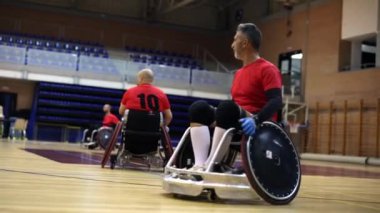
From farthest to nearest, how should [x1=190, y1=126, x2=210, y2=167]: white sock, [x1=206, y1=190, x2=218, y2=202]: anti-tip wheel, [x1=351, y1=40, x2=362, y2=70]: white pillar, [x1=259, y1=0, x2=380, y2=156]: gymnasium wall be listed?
[x1=351, y1=40, x2=362, y2=70]: white pillar
[x1=259, y1=0, x2=380, y2=156]: gymnasium wall
[x1=190, y1=126, x2=210, y2=167]: white sock
[x1=206, y1=190, x2=218, y2=202]: anti-tip wheel

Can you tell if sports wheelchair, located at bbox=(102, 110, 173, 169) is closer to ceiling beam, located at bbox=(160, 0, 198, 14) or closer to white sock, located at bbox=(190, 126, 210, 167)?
white sock, located at bbox=(190, 126, 210, 167)

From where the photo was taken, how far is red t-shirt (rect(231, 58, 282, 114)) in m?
3.36

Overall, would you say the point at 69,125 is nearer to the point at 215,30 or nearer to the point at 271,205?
the point at 215,30

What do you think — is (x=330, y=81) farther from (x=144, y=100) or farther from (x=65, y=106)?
(x=144, y=100)

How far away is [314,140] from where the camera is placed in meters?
18.4

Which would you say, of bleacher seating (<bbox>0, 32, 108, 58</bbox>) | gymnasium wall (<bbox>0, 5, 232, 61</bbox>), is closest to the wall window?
gymnasium wall (<bbox>0, 5, 232, 61</bbox>)

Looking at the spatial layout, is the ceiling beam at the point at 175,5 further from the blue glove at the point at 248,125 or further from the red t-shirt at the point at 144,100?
the blue glove at the point at 248,125

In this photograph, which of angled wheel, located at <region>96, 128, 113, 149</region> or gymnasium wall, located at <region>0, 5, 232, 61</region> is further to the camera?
gymnasium wall, located at <region>0, 5, 232, 61</region>

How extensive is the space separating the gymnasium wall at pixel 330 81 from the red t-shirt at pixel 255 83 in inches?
529

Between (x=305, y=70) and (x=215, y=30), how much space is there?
759cm

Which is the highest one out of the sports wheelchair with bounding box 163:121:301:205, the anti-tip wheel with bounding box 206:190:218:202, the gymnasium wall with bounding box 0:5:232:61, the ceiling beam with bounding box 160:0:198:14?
the ceiling beam with bounding box 160:0:198:14

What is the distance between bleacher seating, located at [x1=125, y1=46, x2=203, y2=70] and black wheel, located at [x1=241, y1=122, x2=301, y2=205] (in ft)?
60.2

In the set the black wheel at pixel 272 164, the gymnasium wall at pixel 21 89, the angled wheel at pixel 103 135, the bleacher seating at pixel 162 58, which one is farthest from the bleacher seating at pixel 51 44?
the black wheel at pixel 272 164

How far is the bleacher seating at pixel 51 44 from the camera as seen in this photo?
20031 mm
